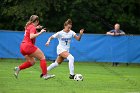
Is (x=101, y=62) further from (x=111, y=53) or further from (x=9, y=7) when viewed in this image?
(x=9, y=7)

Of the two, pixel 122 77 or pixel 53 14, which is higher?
pixel 53 14

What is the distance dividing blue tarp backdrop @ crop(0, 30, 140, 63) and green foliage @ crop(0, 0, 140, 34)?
529 cm

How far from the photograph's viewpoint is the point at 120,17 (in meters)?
31.4

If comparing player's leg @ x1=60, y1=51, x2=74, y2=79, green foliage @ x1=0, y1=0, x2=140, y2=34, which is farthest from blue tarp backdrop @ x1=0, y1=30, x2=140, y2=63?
player's leg @ x1=60, y1=51, x2=74, y2=79

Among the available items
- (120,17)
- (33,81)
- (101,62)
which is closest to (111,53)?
(101,62)

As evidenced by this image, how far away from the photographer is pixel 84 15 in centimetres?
3186

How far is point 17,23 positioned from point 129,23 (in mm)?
6121

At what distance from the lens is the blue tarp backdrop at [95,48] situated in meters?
25.2

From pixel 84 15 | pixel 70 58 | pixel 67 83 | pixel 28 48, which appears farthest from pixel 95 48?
pixel 28 48

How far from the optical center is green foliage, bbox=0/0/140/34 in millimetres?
30828

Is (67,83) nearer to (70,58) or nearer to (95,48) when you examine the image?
(70,58)

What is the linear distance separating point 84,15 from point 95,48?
6.88 meters

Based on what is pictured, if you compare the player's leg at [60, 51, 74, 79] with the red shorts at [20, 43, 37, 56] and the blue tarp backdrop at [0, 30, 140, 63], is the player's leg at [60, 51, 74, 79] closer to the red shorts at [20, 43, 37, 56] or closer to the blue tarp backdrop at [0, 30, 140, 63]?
the red shorts at [20, 43, 37, 56]

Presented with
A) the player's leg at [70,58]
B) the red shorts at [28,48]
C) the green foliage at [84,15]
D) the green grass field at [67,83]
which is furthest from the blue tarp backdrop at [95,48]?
the red shorts at [28,48]
